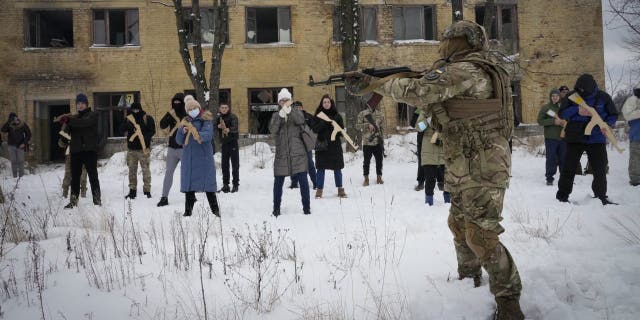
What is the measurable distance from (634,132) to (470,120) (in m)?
7.01

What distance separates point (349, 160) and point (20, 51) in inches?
526

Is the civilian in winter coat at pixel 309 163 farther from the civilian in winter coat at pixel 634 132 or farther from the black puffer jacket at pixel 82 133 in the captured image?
the civilian in winter coat at pixel 634 132

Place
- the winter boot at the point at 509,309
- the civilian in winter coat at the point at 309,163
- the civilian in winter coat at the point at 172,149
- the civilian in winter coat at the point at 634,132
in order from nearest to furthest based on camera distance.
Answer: the winter boot at the point at 509,309, the civilian in winter coat at the point at 172,149, the civilian in winter coat at the point at 309,163, the civilian in winter coat at the point at 634,132

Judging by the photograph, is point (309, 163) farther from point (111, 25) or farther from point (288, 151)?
point (111, 25)

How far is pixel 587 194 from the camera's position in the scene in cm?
661

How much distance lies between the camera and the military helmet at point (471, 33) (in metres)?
2.84

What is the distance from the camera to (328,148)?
25.6ft

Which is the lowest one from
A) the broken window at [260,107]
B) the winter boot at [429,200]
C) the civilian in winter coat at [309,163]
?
the winter boot at [429,200]

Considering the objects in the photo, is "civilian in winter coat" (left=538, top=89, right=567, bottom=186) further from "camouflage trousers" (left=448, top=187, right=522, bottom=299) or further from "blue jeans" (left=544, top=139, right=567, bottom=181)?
"camouflage trousers" (left=448, top=187, right=522, bottom=299)

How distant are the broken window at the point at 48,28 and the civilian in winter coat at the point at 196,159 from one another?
13.8 m

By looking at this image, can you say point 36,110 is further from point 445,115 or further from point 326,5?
point 445,115

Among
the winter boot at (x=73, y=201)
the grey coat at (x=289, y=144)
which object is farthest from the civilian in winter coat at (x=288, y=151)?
the winter boot at (x=73, y=201)

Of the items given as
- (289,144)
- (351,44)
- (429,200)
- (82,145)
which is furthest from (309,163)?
(351,44)

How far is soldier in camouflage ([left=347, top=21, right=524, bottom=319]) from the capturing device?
2621mm
